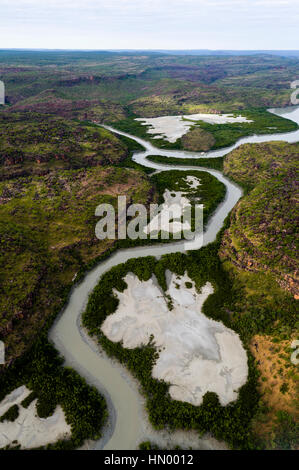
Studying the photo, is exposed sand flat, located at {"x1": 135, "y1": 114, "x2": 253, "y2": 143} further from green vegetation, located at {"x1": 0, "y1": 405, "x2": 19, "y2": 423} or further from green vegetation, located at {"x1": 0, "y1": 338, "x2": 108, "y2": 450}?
green vegetation, located at {"x1": 0, "y1": 405, "x2": 19, "y2": 423}

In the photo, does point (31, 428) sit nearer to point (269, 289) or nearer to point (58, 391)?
point (58, 391)

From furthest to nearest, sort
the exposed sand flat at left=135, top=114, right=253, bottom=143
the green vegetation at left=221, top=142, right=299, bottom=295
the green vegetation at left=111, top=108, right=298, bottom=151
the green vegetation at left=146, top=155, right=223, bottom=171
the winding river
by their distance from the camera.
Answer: the exposed sand flat at left=135, top=114, right=253, bottom=143, the green vegetation at left=111, top=108, right=298, bottom=151, the green vegetation at left=146, top=155, right=223, bottom=171, the green vegetation at left=221, top=142, right=299, bottom=295, the winding river

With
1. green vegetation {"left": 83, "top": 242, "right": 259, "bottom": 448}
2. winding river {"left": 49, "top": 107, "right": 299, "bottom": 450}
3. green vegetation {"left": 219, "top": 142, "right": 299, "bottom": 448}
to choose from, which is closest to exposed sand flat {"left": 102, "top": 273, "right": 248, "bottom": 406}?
green vegetation {"left": 83, "top": 242, "right": 259, "bottom": 448}

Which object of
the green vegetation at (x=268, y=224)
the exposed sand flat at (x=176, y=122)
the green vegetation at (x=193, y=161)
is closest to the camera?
the green vegetation at (x=268, y=224)

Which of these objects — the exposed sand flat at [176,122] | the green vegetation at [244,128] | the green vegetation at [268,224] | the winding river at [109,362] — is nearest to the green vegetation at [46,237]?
the winding river at [109,362]

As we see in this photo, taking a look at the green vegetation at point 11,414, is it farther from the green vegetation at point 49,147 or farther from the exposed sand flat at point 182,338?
the green vegetation at point 49,147

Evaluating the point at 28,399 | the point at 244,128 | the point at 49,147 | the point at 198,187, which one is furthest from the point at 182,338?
the point at 244,128
